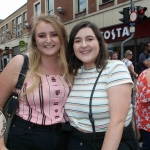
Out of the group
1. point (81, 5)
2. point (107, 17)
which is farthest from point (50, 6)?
point (107, 17)

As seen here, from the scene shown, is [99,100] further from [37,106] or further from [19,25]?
[19,25]

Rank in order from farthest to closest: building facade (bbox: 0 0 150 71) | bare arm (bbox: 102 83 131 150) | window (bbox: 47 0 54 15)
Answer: window (bbox: 47 0 54 15), building facade (bbox: 0 0 150 71), bare arm (bbox: 102 83 131 150)

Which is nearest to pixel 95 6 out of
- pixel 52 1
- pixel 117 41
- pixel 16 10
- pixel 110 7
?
pixel 110 7

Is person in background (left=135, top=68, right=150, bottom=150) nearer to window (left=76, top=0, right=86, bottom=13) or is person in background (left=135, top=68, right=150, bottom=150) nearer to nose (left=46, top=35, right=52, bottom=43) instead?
nose (left=46, top=35, right=52, bottom=43)

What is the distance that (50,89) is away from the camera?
1.85 meters

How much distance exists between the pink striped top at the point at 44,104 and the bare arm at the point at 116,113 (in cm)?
51

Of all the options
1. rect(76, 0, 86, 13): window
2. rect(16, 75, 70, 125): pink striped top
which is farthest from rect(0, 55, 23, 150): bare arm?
rect(76, 0, 86, 13): window

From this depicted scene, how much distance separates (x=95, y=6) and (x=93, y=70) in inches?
462

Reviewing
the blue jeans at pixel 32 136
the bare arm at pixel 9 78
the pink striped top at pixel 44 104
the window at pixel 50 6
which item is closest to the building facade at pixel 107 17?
the window at pixel 50 6

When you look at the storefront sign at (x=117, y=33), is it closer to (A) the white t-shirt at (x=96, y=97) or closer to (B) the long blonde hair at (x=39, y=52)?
(B) the long blonde hair at (x=39, y=52)

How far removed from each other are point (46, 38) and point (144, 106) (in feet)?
3.98

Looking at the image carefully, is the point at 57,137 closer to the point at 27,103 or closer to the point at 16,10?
the point at 27,103

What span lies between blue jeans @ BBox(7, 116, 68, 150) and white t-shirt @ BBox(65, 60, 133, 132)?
20 centimetres

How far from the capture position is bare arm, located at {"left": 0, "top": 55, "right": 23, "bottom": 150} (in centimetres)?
182
